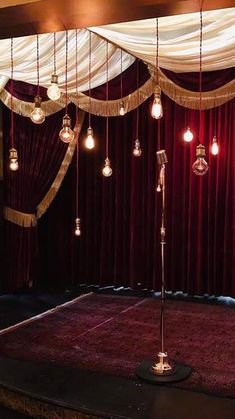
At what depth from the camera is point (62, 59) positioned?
4.44 meters

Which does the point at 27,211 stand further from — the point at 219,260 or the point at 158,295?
the point at 219,260

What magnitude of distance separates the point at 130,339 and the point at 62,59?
2454mm

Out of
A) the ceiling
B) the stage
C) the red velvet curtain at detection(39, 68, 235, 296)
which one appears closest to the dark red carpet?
the stage

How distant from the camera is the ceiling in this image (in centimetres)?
250

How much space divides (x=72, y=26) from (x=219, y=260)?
10.1 feet

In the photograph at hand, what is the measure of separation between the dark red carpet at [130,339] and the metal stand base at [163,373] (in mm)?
45

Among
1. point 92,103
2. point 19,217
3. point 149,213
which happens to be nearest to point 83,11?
point 92,103

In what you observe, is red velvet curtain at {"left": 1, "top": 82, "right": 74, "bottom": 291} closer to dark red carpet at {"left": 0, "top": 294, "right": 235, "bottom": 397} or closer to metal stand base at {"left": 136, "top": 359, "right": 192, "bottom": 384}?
dark red carpet at {"left": 0, "top": 294, "right": 235, "bottom": 397}

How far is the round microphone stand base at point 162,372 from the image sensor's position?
2973 millimetres

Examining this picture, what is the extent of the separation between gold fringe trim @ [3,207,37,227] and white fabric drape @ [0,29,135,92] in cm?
147

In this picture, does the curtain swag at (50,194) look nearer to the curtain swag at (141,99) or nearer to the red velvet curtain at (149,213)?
the red velvet curtain at (149,213)

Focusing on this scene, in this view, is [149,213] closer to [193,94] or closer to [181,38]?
[193,94]

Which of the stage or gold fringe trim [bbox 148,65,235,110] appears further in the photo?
gold fringe trim [bbox 148,65,235,110]

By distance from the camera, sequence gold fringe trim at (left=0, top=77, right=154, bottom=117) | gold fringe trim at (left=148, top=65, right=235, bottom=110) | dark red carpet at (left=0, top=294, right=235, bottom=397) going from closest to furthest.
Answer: dark red carpet at (left=0, top=294, right=235, bottom=397), gold fringe trim at (left=148, top=65, right=235, bottom=110), gold fringe trim at (left=0, top=77, right=154, bottom=117)
